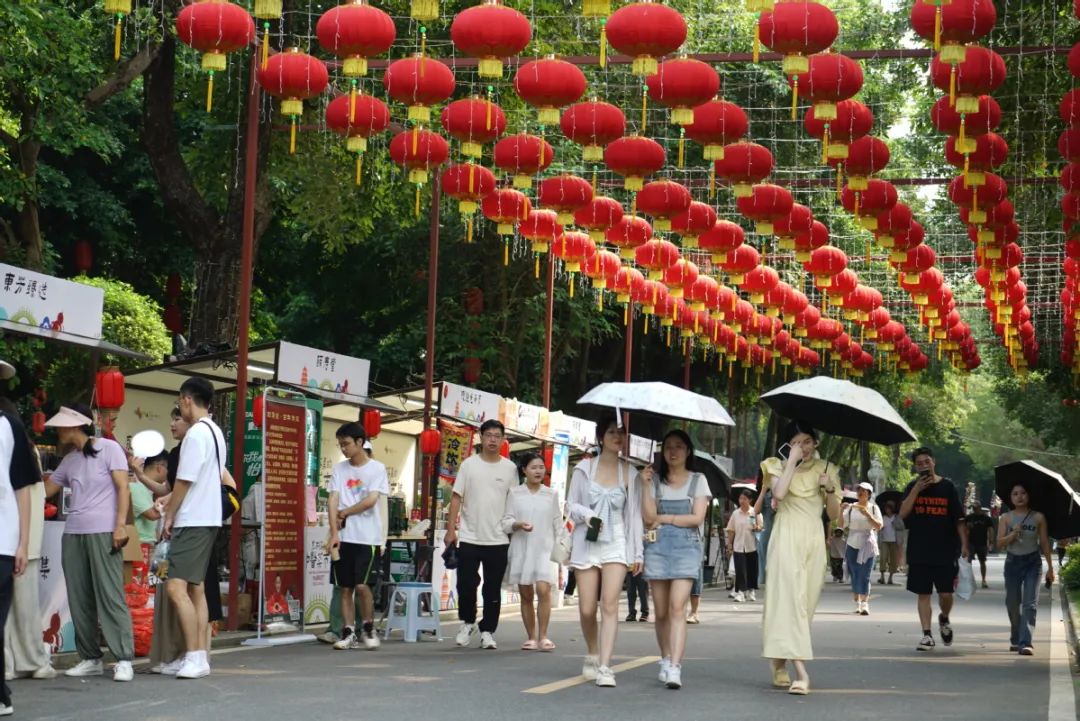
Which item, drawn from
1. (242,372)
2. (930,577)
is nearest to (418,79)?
(242,372)

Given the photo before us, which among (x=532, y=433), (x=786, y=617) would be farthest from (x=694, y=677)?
(x=532, y=433)

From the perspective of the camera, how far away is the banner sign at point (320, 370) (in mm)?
16625

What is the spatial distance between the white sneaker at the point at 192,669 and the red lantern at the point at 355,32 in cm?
512

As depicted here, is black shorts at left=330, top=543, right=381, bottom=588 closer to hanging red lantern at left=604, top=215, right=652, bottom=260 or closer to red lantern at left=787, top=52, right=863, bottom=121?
red lantern at left=787, top=52, right=863, bottom=121

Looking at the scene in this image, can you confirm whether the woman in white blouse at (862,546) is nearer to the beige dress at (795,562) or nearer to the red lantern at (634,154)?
the red lantern at (634,154)

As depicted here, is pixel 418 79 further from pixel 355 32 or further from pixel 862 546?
pixel 862 546

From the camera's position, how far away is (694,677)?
39.4ft

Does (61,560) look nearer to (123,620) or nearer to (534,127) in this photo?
(123,620)

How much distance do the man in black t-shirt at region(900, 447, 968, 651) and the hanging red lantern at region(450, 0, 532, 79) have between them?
205 inches

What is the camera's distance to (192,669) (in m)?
11.0

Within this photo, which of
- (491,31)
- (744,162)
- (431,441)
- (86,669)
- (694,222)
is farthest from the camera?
(431,441)

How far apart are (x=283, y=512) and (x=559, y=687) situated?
4.97m

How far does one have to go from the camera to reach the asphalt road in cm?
959

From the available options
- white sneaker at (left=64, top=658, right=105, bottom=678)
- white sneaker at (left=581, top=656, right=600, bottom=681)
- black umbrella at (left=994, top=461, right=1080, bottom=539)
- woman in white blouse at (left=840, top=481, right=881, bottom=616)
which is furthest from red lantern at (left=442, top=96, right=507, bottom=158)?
woman in white blouse at (left=840, top=481, right=881, bottom=616)
